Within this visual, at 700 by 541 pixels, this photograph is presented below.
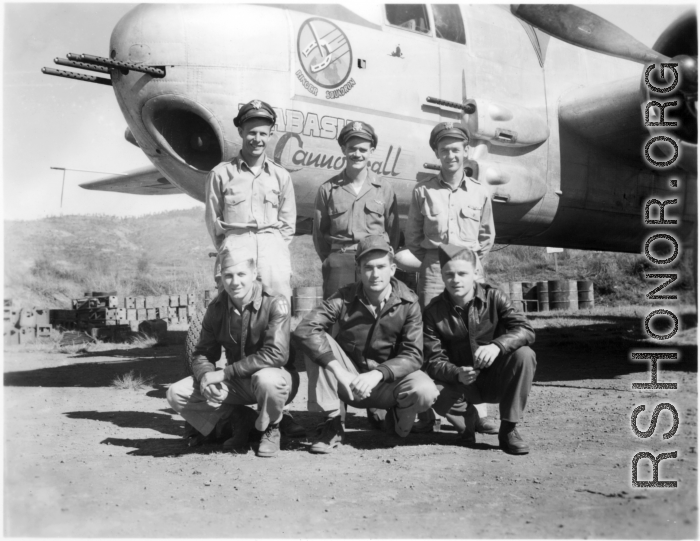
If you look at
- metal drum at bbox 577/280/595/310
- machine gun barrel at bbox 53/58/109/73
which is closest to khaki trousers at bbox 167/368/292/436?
machine gun barrel at bbox 53/58/109/73

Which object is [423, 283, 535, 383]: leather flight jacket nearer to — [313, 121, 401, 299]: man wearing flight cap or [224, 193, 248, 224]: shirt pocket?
[313, 121, 401, 299]: man wearing flight cap

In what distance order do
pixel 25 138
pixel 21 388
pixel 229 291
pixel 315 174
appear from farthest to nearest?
1. pixel 21 388
2. pixel 315 174
3. pixel 25 138
4. pixel 229 291

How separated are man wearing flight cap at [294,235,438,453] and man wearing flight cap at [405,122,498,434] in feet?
2.26

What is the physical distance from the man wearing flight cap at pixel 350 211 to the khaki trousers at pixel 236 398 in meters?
0.92

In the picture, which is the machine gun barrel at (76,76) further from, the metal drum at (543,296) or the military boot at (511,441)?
the metal drum at (543,296)

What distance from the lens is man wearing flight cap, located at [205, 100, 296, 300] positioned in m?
4.10

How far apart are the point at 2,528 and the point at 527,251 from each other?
25.0 metres

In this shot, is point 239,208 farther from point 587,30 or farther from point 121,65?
point 587,30

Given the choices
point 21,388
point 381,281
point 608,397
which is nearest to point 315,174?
point 381,281

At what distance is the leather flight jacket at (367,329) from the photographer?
3.62 m

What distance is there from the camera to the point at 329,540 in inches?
97.3

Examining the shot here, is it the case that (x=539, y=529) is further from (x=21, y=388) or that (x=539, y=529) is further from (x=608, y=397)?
(x=21, y=388)

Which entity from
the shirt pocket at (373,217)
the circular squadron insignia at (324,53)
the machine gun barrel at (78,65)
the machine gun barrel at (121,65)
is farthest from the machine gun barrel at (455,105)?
the machine gun barrel at (78,65)

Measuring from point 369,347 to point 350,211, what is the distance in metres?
1.02
